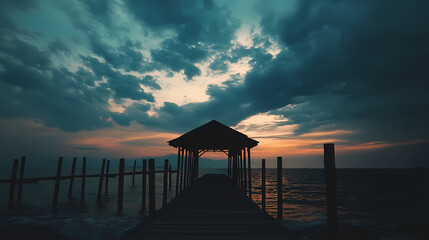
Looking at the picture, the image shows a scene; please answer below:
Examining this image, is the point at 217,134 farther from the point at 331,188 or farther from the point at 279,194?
the point at 331,188

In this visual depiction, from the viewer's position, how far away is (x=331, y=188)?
539 cm

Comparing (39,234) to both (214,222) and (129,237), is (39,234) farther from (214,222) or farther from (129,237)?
(214,222)

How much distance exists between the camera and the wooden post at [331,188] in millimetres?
5344

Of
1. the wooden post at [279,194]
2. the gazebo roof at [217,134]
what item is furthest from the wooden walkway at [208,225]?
the gazebo roof at [217,134]

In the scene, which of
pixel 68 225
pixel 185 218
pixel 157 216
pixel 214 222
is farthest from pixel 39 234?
pixel 214 222

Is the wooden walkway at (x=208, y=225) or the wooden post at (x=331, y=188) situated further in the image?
the wooden walkway at (x=208, y=225)

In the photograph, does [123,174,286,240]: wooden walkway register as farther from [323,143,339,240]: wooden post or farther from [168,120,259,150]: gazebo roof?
[168,120,259,150]: gazebo roof

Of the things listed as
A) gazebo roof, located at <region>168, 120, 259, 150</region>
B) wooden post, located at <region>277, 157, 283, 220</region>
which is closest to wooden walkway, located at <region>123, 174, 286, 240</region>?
wooden post, located at <region>277, 157, 283, 220</region>

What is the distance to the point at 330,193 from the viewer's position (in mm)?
5406

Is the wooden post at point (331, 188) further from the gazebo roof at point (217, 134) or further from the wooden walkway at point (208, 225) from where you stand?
the gazebo roof at point (217, 134)

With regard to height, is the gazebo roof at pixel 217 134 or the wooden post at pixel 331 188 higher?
the gazebo roof at pixel 217 134

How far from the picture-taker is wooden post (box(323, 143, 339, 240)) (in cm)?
534

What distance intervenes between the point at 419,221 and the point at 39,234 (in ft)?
73.5

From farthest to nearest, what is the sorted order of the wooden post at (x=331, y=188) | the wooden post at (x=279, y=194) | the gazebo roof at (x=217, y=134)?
the gazebo roof at (x=217, y=134) < the wooden post at (x=279, y=194) < the wooden post at (x=331, y=188)
